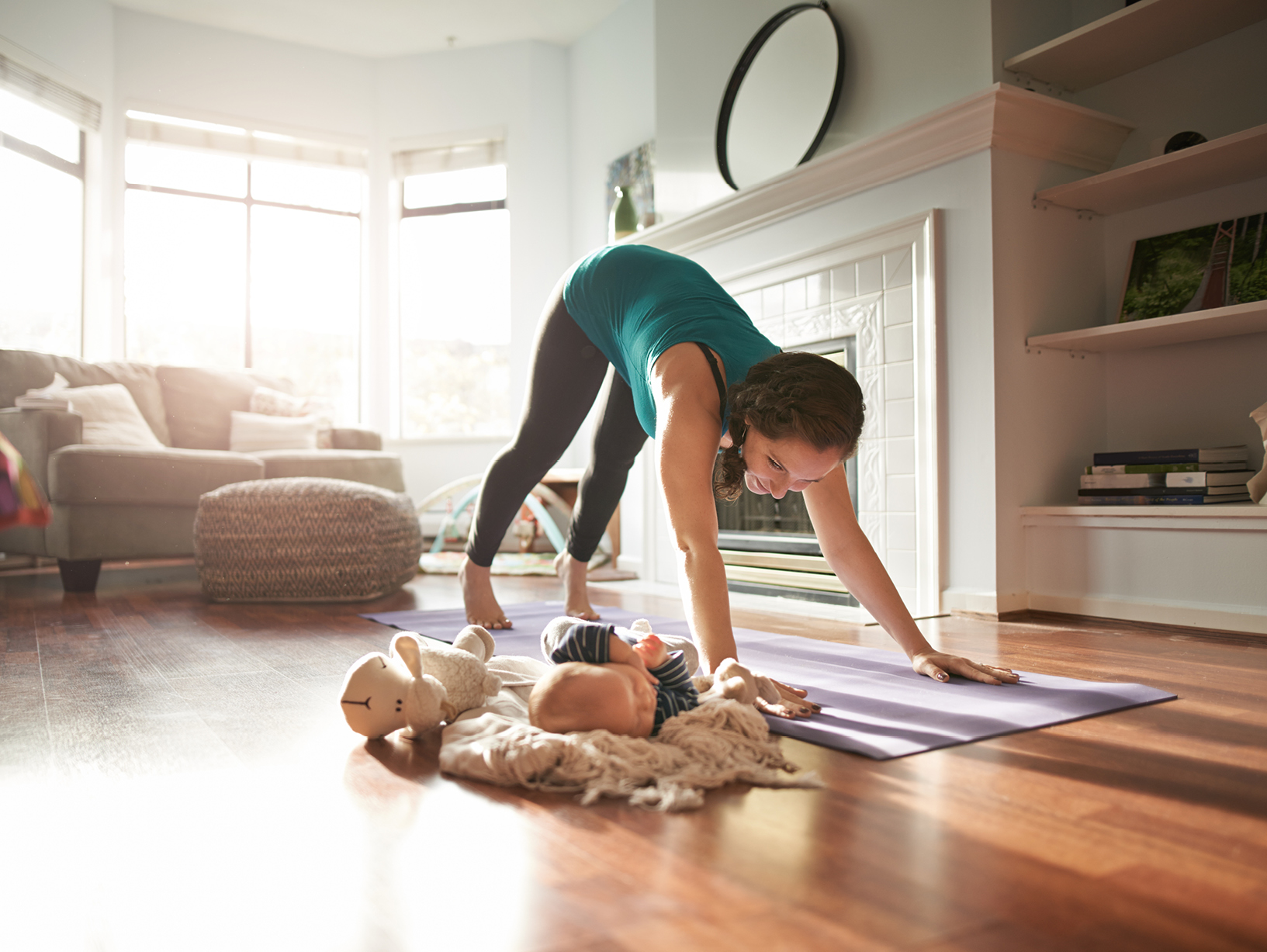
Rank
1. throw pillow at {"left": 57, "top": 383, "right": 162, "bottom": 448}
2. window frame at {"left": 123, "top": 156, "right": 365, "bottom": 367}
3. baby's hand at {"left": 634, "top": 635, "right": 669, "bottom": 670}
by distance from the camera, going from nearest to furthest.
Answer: baby's hand at {"left": 634, "top": 635, "right": 669, "bottom": 670}, throw pillow at {"left": 57, "top": 383, "right": 162, "bottom": 448}, window frame at {"left": 123, "top": 156, "right": 365, "bottom": 367}

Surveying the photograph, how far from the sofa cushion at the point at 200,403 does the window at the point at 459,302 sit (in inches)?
43.2

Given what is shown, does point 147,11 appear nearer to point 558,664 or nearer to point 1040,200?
point 1040,200

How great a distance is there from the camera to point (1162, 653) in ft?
5.73

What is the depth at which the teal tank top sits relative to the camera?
139cm

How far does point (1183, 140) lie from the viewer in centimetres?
227

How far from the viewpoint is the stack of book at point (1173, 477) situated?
2.16 meters

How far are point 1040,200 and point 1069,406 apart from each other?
0.56 metres

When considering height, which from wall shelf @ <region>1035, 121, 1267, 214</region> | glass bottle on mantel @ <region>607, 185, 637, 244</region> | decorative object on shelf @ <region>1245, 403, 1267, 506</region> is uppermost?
glass bottle on mantel @ <region>607, 185, 637, 244</region>

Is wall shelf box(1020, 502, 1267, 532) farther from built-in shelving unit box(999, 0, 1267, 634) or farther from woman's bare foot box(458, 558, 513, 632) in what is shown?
woman's bare foot box(458, 558, 513, 632)

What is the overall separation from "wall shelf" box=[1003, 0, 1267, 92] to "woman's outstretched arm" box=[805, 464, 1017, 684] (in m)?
1.56

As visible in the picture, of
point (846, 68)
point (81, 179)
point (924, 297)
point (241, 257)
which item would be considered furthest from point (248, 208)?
point (924, 297)

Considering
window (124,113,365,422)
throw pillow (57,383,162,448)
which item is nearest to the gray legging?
throw pillow (57,383,162,448)

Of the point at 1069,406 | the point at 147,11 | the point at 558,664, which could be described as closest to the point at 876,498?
the point at 1069,406

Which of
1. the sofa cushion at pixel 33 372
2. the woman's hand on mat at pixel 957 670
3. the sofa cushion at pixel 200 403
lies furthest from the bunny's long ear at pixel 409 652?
the sofa cushion at pixel 200 403
